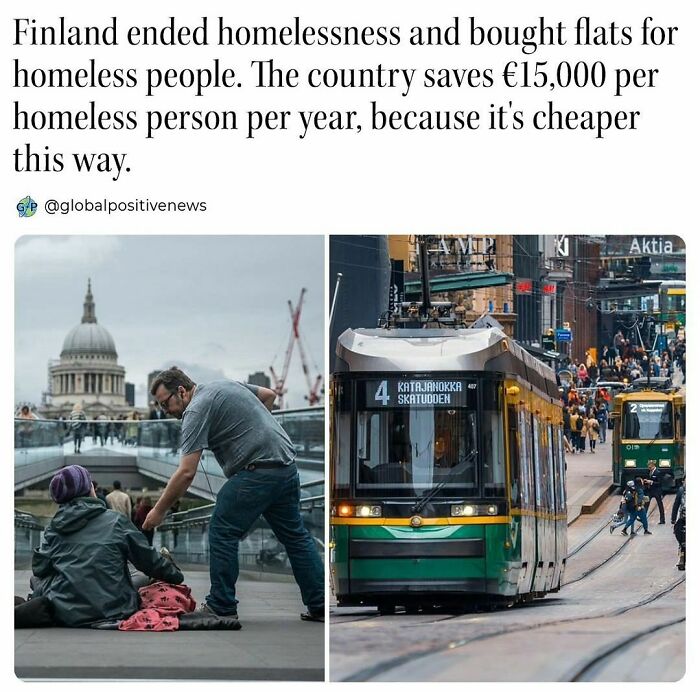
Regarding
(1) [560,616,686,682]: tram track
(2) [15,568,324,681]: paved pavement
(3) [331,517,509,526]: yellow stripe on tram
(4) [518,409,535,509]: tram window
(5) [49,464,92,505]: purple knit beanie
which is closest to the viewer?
(2) [15,568,324,681]: paved pavement

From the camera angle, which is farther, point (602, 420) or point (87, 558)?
point (602, 420)

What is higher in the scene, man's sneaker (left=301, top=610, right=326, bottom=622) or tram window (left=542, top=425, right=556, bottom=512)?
tram window (left=542, top=425, right=556, bottom=512)

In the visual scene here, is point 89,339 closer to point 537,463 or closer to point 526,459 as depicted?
point 526,459

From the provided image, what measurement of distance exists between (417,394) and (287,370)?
1.74 m

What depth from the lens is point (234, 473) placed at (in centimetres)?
1287

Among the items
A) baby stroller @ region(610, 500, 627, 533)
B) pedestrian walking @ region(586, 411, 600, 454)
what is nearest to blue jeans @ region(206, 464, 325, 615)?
baby stroller @ region(610, 500, 627, 533)

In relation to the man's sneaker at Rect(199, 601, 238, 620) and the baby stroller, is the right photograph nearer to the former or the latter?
the baby stroller

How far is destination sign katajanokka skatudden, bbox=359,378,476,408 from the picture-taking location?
1461cm

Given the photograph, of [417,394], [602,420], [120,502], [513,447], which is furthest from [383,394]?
[120,502]

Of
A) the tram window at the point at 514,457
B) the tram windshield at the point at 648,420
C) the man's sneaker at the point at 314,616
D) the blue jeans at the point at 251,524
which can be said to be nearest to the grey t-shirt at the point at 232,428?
the blue jeans at the point at 251,524

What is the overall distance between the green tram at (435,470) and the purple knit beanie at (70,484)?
6.64 feet

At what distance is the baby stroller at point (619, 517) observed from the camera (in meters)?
14.8

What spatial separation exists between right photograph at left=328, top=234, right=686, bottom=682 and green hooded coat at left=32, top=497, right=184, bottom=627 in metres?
1.43
